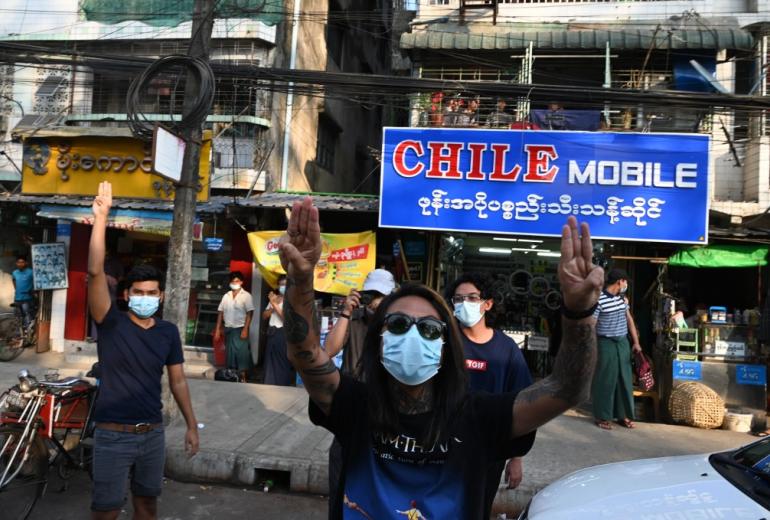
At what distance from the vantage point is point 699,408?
21.2 feet

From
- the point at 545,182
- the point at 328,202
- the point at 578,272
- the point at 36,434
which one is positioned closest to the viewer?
the point at 578,272

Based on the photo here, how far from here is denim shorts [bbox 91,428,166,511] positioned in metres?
2.87

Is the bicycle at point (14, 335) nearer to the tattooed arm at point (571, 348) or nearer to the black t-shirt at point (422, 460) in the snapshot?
the black t-shirt at point (422, 460)

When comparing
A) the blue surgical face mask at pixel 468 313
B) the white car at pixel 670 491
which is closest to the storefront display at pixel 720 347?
the white car at pixel 670 491

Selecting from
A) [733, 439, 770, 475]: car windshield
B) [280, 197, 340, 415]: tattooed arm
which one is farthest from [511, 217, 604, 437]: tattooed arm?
[733, 439, 770, 475]: car windshield

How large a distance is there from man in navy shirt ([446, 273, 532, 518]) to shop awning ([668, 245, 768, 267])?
5.45 metres

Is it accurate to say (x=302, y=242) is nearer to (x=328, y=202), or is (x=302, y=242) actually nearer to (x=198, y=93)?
(x=198, y=93)

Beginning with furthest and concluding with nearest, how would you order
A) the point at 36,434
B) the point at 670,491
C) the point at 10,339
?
the point at 10,339 < the point at 36,434 < the point at 670,491

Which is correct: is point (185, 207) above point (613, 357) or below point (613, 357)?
above

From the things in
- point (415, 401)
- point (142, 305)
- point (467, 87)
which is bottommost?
point (415, 401)

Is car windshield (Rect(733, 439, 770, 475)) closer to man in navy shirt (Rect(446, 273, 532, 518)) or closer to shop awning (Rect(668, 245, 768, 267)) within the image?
man in navy shirt (Rect(446, 273, 532, 518))

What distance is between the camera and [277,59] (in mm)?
10648

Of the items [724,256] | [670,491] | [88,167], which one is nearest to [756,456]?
[670,491]

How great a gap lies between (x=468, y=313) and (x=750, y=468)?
1726 mm
